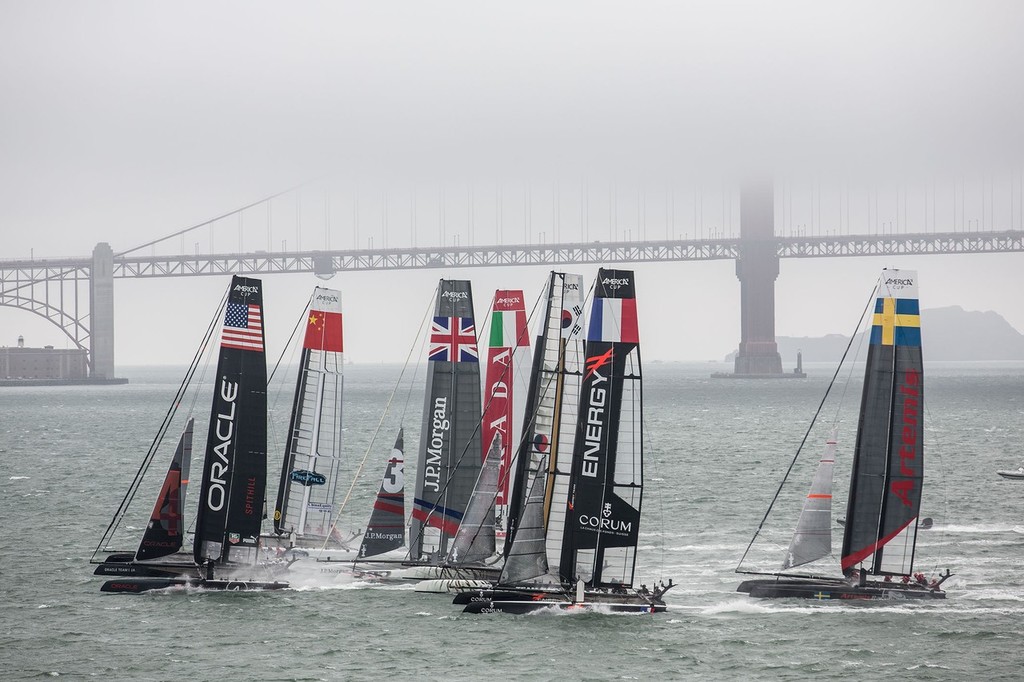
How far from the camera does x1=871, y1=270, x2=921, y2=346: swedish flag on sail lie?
16922 millimetres

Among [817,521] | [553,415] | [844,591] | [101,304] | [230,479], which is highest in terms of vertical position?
[101,304]

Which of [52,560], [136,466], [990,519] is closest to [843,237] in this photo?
[136,466]

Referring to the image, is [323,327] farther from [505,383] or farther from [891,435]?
[891,435]

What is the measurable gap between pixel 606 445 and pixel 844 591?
3792 mm

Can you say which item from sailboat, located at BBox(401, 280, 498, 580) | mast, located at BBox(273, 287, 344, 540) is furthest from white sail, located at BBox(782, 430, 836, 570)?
mast, located at BBox(273, 287, 344, 540)

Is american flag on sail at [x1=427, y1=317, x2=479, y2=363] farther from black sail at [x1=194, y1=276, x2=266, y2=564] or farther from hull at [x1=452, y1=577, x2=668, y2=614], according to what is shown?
hull at [x1=452, y1=577, x2=668, y2=614]

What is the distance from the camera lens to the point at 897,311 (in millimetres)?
16938

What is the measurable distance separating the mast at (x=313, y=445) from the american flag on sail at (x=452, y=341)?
5.54ft

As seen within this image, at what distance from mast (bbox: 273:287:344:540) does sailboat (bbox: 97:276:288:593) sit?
1290mm

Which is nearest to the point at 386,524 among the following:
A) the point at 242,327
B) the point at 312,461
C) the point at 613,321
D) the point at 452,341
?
the point at 312,461

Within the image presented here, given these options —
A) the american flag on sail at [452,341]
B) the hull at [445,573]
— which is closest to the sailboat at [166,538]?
the hull at [445,573]

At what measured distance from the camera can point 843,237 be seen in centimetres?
10894

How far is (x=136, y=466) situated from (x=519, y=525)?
26.8 metres

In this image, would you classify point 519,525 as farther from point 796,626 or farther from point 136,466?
point 136,466
